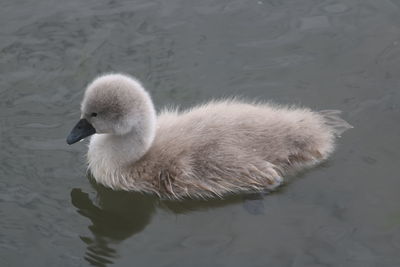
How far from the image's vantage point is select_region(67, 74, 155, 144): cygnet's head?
226 inches

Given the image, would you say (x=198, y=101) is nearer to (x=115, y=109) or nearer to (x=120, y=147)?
(x=120, y=147)

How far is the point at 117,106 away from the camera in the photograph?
5754 millimetres

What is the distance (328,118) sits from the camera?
648cm

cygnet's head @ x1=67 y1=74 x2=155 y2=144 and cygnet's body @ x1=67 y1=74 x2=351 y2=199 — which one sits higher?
cygnet's head @ x1=67 y1=74 x2=155 y2=144

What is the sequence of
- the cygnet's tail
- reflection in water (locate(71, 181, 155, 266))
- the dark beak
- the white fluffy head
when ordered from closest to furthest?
reflection in water (locate(71, 181, 155, 266)) → the white fluffy head → the dark beak → the cygnet's tail

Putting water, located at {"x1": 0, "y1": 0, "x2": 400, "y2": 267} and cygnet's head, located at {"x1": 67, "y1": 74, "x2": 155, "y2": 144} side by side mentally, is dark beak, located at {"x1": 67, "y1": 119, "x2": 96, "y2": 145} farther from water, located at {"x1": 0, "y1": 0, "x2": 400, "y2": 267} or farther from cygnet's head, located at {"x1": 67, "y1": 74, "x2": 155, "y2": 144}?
water, located at {"x1": 0, "y1": 0, "x2": 400, "y2": 267}

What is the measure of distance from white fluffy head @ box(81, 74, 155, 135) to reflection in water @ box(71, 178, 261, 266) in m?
0.54

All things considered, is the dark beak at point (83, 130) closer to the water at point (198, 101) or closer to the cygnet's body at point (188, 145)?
the cygnet's body at point (188, 145)

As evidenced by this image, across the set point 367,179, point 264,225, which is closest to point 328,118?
point 367,179

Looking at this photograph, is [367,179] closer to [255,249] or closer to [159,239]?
[255,249]

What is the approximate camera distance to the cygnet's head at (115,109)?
5.74m

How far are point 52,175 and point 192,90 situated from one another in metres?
1.47

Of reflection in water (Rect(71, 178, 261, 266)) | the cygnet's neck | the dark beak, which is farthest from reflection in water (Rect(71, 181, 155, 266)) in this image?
the dark beak

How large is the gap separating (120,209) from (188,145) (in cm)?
71
